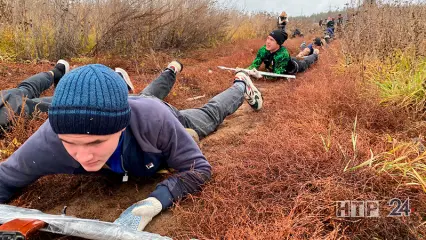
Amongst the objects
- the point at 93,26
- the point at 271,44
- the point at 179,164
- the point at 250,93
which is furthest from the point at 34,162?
the point at 93,26

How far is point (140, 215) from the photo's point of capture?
4.99ft

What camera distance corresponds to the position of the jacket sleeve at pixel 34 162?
154 centimetres

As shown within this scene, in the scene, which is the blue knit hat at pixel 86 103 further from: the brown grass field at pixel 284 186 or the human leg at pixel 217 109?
the human leg at pixel 217 109

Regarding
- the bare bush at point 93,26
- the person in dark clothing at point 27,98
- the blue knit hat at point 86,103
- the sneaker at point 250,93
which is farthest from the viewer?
the bare bush at point 93,26

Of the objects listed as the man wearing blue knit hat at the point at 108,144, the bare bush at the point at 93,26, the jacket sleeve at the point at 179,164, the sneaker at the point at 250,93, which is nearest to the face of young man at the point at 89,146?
the man wearing blue knit hat at the point at 108,144

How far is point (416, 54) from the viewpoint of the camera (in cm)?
304

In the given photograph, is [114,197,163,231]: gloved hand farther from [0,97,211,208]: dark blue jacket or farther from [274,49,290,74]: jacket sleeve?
[274,49,290,74]: jacket sleeve

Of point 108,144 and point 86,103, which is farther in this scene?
point 108,144

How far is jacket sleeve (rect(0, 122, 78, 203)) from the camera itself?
1.54m

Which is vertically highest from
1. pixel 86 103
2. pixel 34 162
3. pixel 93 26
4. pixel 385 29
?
pixel 93 26

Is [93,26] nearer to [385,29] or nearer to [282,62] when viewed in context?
[282,62]

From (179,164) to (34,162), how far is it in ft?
2.38

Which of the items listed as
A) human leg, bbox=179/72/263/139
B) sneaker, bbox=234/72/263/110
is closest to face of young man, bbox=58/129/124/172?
human leg, bbox=179/72/263/139

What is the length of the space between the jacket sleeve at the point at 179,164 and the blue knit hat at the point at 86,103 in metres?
0.40
